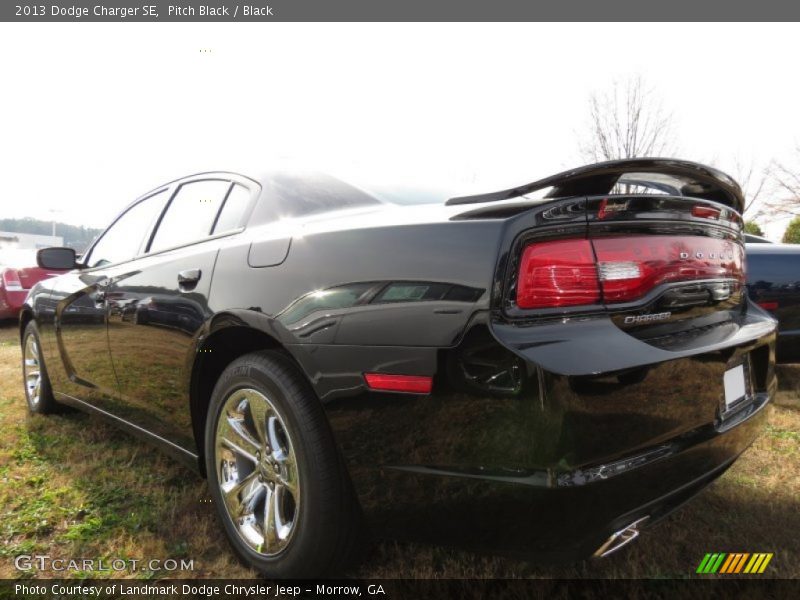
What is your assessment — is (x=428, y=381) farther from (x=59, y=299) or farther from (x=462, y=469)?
(x=59, y=299)

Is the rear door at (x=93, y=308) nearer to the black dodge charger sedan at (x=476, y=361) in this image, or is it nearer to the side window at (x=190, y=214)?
the side window at (x=190, y=214)

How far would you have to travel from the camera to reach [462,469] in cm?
133

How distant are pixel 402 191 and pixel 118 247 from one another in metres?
2.04

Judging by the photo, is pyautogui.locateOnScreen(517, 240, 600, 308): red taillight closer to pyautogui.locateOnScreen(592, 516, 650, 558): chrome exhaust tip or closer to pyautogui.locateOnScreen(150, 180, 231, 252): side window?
pyautogui.locateOnScreen(592, 516, 650, 558): chrome exhaust tip

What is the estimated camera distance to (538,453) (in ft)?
3.98

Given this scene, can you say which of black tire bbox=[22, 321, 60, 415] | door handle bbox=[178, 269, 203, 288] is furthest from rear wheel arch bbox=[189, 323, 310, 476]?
black tire bbox=[22, 321, 60, 415]

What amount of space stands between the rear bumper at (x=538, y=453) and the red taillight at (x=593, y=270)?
19cm

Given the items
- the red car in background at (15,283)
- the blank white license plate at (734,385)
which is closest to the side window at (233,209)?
the blank white license plate at (734,385)

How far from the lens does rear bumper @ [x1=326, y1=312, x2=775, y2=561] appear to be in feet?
3.98

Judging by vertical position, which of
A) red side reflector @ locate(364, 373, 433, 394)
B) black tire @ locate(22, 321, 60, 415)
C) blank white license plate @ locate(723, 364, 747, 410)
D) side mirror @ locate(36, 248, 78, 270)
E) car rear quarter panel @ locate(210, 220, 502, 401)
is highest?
side mirror @ locate(36, 248, 78, 270)

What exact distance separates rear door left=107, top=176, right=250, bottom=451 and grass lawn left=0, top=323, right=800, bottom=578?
33 centimetres

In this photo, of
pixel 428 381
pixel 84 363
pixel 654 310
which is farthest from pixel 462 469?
pixel 84 363

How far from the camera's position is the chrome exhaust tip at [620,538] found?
1.31m

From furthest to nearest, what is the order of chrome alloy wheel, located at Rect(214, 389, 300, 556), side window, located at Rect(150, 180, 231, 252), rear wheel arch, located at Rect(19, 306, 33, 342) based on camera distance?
rear wheel arch, located at Rect(19, 306, 33, 342) → side window, located at Rect(150, 180, 231, 252) → chrome alloy wheel, located at Rect(214, 389, 300, 556)
